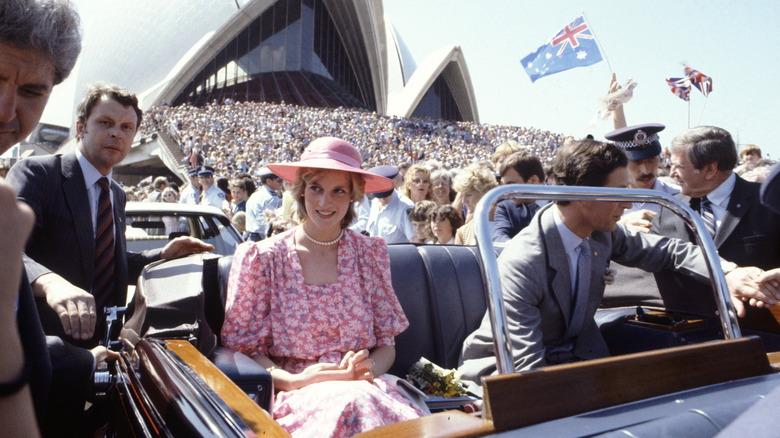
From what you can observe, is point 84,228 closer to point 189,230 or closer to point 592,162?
point 189,230

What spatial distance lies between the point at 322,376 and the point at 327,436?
1.15 ft

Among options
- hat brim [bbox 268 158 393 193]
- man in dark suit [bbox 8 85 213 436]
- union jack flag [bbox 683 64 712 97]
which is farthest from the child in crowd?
union jack flag [bbox 683 64 712 97]

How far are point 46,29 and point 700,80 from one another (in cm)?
1185

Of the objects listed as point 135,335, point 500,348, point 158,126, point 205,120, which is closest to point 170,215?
point 135,335

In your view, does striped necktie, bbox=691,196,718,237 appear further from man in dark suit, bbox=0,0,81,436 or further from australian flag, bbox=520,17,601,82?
australian flag, bbox=520,17,601,82

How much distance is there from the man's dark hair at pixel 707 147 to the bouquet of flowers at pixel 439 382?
1.88 metres

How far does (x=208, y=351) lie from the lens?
2.09m

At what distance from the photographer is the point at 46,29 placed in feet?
3.10

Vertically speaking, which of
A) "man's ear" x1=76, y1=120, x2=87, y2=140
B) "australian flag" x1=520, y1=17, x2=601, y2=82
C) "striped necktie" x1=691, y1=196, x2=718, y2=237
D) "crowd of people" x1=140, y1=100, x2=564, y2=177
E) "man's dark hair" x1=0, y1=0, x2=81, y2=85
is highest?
"crowd of people" x1=140, y1=100, x2=564, y2=177

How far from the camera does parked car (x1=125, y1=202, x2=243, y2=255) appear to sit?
4.12 m

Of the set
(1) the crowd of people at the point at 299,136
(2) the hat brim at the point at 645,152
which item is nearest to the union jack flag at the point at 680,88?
(2) the hat brim at the point at 645,152

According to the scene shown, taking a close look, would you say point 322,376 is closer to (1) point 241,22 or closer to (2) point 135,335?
(2) point 135,335

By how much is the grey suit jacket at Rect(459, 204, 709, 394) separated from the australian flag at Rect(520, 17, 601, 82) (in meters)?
5.90

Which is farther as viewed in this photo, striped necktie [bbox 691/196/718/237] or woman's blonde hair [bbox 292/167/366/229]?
Answer: striped necktie [bbox 691/196/718/237]
